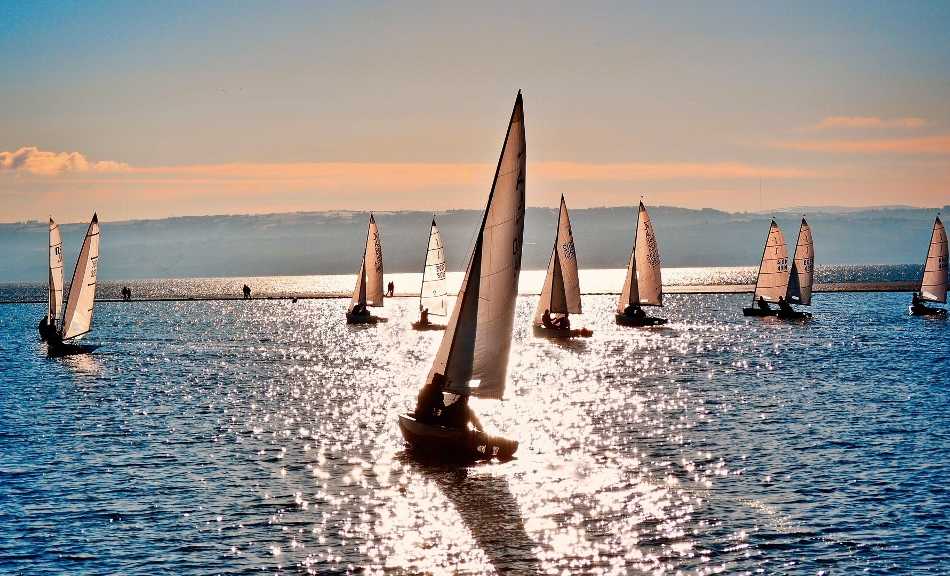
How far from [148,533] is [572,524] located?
38.9 feet

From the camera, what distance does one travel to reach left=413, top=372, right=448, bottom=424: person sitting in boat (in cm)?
3922

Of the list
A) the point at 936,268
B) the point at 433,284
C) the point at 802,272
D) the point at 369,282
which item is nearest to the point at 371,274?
the point at 369,282

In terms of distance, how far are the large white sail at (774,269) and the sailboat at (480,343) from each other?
7735cm

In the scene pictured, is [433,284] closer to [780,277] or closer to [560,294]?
[560,294]

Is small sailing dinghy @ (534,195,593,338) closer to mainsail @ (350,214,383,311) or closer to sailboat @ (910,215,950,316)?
mainsail @ (350,214,383,311)

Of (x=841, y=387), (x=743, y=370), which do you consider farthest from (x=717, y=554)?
(x=743, y=370)

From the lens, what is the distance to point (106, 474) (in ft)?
127

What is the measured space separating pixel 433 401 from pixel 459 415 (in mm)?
1104

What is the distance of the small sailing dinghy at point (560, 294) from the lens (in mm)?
95062

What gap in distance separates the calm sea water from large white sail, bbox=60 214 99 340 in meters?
6.89

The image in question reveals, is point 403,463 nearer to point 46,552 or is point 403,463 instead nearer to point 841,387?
point 46,552

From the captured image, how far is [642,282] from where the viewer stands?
106000 mm

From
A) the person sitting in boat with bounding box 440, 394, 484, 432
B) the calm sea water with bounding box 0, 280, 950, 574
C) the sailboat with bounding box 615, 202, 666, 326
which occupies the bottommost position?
the calm sea water with bounding box 0, 280, 950, 574

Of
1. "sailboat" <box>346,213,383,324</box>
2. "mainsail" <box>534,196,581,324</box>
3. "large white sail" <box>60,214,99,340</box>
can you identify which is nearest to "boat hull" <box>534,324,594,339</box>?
"mainsail" <box>534,196,581,324</box>
